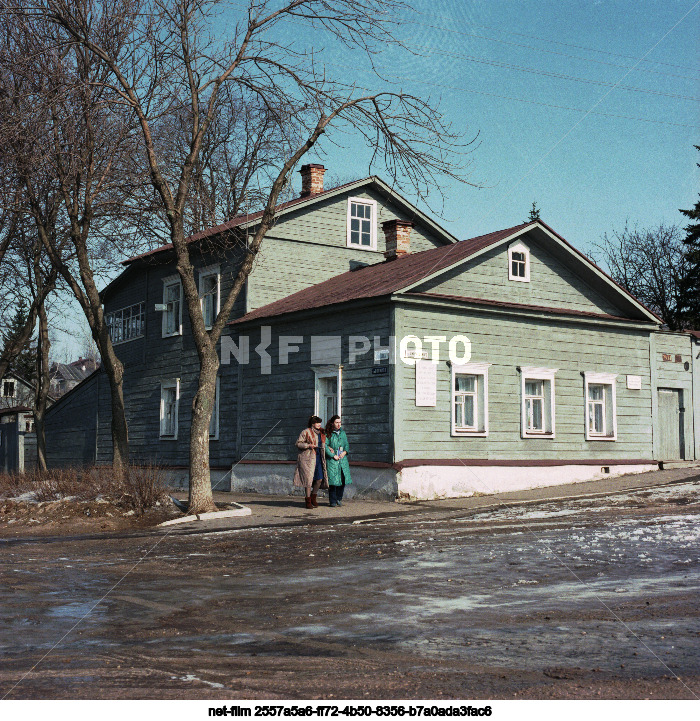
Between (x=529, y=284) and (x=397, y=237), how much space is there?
14.8ft

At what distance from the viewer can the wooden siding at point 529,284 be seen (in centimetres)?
2272

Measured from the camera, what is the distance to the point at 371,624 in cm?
702

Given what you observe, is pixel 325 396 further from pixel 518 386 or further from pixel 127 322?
pixel 127 322

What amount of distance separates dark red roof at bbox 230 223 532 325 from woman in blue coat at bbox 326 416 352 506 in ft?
11.4

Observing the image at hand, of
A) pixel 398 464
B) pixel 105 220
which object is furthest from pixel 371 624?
pixel 105 220

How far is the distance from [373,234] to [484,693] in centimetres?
2527

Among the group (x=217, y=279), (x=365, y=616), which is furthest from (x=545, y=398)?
(x=365, y=616)

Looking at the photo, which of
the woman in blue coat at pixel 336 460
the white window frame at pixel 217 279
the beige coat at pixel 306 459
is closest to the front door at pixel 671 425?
the woman in blue coat at pixel 336 460

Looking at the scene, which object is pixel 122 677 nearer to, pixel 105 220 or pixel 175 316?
pixel 105 220

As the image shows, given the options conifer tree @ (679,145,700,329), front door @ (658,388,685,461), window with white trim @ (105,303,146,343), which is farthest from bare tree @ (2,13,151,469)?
conifer tree @ (679,145,700,329)

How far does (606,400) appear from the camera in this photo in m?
25.0

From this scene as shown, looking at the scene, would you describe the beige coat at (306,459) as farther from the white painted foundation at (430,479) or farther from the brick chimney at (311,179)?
the brick chimney at (311,179)

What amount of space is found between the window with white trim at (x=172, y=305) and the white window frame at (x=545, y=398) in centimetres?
1212

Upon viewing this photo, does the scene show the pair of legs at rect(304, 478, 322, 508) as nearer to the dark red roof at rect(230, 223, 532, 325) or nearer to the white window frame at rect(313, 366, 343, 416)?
the white window frame at rect(313, 366, 343, 416)
